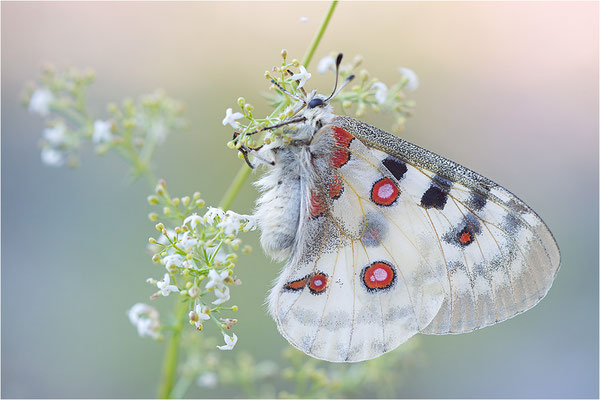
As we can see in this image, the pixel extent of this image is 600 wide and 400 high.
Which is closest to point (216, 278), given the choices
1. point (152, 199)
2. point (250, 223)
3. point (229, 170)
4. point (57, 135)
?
point (250, 223)

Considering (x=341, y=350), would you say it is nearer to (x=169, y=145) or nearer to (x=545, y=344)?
(x=169, y=145)

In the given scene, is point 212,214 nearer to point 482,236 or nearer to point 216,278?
point 216,278

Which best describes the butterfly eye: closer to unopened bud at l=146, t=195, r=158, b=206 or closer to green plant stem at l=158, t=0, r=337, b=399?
green plant stem at l=158, t=0, r=337, b=399

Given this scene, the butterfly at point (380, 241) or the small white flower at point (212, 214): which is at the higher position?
the butterfly at point (380, 241)

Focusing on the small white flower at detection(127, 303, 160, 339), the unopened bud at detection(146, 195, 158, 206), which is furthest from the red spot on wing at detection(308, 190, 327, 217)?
the small white flower at detection(127, 303, 160, 339)

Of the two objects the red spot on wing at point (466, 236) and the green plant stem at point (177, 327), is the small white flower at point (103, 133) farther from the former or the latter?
the red spot on wing at point (466, 236)

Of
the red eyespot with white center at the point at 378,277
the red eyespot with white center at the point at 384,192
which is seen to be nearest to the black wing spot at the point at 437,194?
the red eyespot with white center at the point at 384,192
